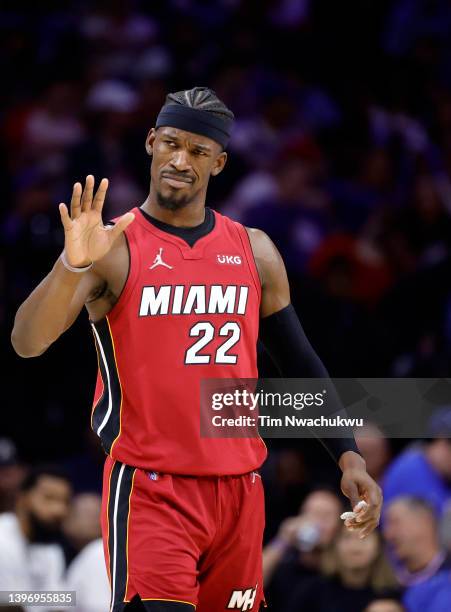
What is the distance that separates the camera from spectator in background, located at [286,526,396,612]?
233 inches

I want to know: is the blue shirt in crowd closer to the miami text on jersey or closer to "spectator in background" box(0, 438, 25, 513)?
"spectator in background" box(0, 438, 25, 513)

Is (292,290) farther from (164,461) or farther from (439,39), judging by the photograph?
(164,461)

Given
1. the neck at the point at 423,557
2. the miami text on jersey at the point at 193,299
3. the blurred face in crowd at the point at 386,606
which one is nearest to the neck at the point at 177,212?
the miami text on jersey at the point at 193,299

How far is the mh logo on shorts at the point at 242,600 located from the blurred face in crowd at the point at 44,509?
2820mm

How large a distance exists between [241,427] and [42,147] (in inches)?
217

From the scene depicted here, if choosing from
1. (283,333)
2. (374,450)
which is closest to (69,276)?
(283,333)

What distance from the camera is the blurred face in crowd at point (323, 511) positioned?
6398 mm

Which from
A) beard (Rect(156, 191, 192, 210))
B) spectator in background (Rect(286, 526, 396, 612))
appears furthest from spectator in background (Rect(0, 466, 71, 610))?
beard (Rect(156, 191, 192, 210))

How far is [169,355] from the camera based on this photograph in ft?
13.2

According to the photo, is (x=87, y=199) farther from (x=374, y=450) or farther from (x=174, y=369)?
(x=374, y=450)

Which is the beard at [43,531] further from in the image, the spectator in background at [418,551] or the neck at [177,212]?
the neck at [177,212]

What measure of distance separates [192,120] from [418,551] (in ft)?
8.73

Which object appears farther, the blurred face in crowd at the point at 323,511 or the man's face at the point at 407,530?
the blurred face in crowd at the point at 323,511

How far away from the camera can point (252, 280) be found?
4246 mm
